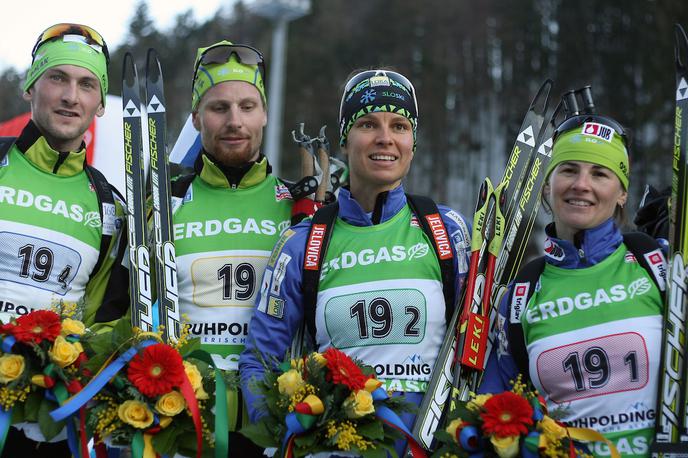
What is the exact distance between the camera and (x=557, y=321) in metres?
3.55

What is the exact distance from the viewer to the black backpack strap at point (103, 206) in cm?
424

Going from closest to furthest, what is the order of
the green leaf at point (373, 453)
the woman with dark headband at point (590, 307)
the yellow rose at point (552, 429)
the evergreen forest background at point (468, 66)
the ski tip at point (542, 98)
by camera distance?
the yellow rose at point (552, 429) → the green leaf at point (373, 453) → the woman with dark headband at point (590, 307) → the ski tip at point (542, 98) → the evergreen forest background at point (468, 66)

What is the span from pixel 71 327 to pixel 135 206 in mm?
897

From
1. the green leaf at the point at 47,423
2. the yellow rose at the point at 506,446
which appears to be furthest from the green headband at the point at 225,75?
the yellow rose at the point at 506,446

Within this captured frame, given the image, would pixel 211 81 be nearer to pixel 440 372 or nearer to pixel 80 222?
pixel 80 222

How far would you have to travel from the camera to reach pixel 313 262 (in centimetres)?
379

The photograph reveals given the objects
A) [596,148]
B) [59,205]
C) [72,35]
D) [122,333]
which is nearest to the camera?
[122,333]

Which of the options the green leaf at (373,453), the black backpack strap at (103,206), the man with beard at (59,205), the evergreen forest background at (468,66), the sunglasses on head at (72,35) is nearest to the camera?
the green leaf at (373,453)

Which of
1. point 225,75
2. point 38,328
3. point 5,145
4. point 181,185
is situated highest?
point 225,75

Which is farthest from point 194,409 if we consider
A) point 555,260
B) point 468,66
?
point 468,66

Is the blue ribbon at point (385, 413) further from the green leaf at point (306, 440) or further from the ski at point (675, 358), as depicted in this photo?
the ski at point (675, 358)

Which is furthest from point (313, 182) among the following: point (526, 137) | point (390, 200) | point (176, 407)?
point (176, 407)

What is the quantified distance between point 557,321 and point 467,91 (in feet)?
114

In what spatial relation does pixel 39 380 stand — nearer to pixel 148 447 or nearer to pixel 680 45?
pixel 148 447
